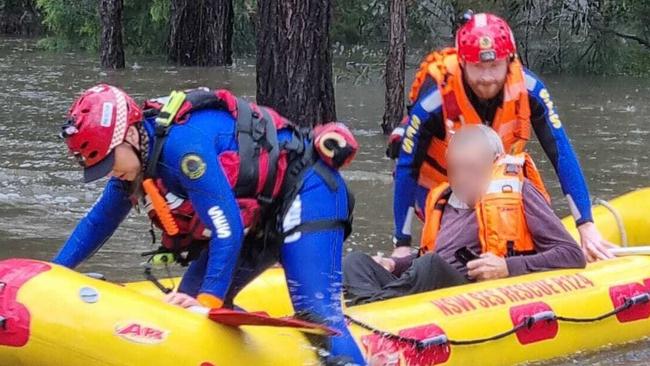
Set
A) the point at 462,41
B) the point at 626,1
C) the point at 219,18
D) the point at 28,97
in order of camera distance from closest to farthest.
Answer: the point at 462,41 < the point at 28,97 < the point at 626,1 < the point at 219,18

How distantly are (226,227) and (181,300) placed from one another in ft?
1.35

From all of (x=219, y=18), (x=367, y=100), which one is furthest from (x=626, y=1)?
(x=219, y=18)

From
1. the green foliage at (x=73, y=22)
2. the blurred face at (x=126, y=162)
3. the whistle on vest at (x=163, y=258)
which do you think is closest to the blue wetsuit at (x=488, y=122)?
the whistle on vest at (x=163, y=258)

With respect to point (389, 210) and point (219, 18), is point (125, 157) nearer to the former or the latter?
point (389, 210)

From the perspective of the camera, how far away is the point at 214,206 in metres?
3.73

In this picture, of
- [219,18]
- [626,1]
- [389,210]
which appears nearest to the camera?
[389,210]

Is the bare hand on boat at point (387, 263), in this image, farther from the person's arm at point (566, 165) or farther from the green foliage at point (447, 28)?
the green foliage at point (447, 28)

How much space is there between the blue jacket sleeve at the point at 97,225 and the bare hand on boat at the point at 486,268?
65.6 inches

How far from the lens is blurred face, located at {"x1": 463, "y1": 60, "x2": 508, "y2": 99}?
17.4 ft

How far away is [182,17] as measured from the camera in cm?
Result: 1783

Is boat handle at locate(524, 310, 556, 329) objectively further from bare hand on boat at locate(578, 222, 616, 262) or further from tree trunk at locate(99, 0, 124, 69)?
tree trunk at locate(99, 0, 124, 69)

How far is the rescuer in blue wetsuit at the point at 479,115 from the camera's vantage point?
532 centimetres

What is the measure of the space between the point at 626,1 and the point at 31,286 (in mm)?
14198

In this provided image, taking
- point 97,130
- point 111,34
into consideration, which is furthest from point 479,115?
point 111,34
